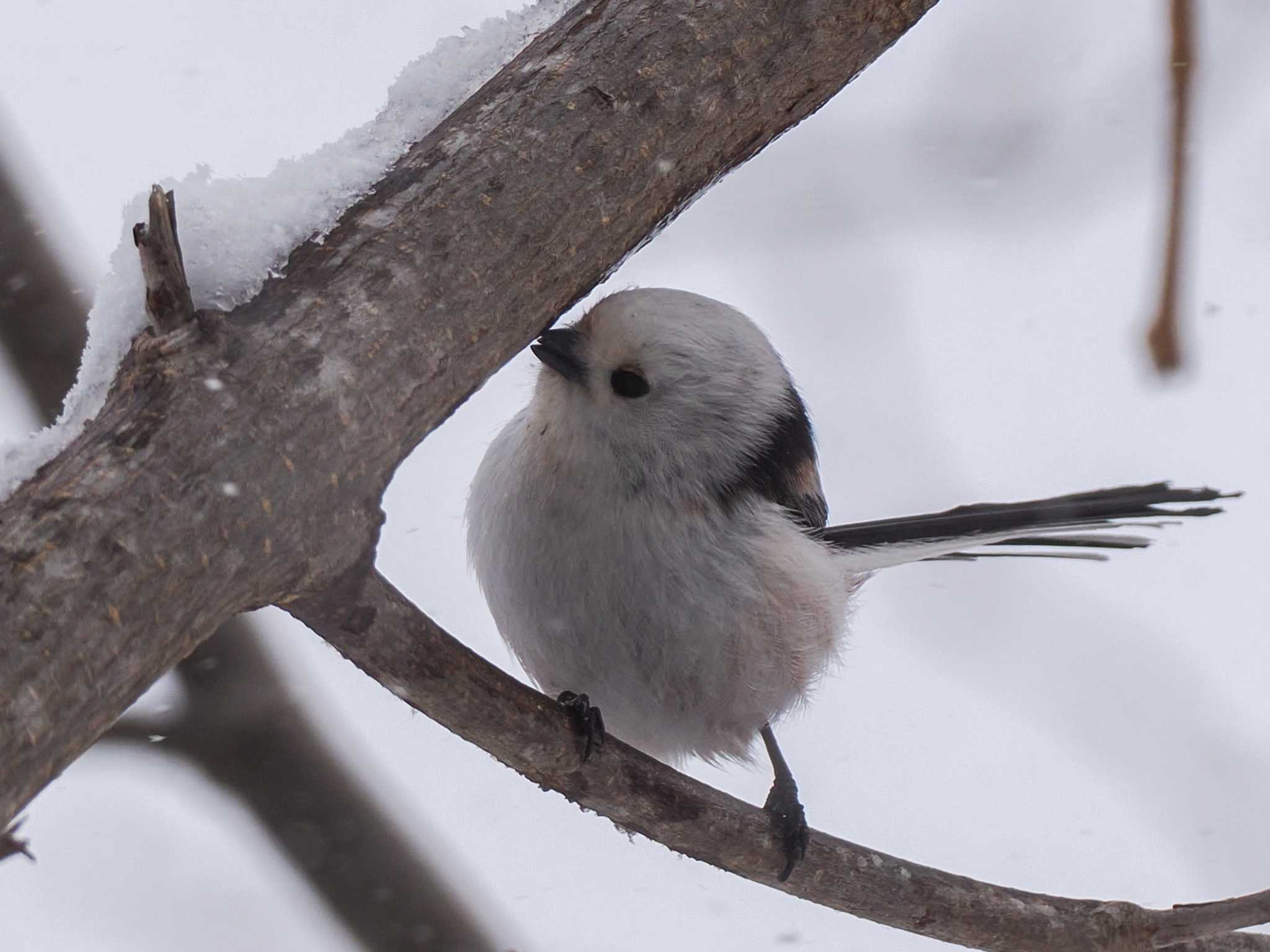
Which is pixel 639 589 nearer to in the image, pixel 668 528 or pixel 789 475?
pixel 668 528

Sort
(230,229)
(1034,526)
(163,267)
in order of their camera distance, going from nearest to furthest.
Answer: (163,267) → (230,229) → (1034,526)

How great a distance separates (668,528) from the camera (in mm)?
1614

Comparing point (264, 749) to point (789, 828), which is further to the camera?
point (264, 749)

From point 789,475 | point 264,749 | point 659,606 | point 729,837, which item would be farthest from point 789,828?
point 264,749

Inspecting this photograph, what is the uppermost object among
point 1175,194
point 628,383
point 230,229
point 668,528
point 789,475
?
point 1175,194

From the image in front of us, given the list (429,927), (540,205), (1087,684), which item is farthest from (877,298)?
(540,205)

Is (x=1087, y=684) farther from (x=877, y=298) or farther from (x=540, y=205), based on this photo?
(x=540, y=205)

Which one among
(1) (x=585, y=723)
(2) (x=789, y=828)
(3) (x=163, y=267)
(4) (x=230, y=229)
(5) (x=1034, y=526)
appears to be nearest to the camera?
(3) (x=163, y=267)

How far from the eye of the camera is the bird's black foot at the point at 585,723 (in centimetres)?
142

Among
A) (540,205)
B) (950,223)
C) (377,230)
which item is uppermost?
(950,223)

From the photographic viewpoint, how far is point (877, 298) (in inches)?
128

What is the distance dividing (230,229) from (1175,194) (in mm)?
1095

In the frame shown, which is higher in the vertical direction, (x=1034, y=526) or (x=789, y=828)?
(x=1034, y=526)

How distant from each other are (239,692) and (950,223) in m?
1.93
